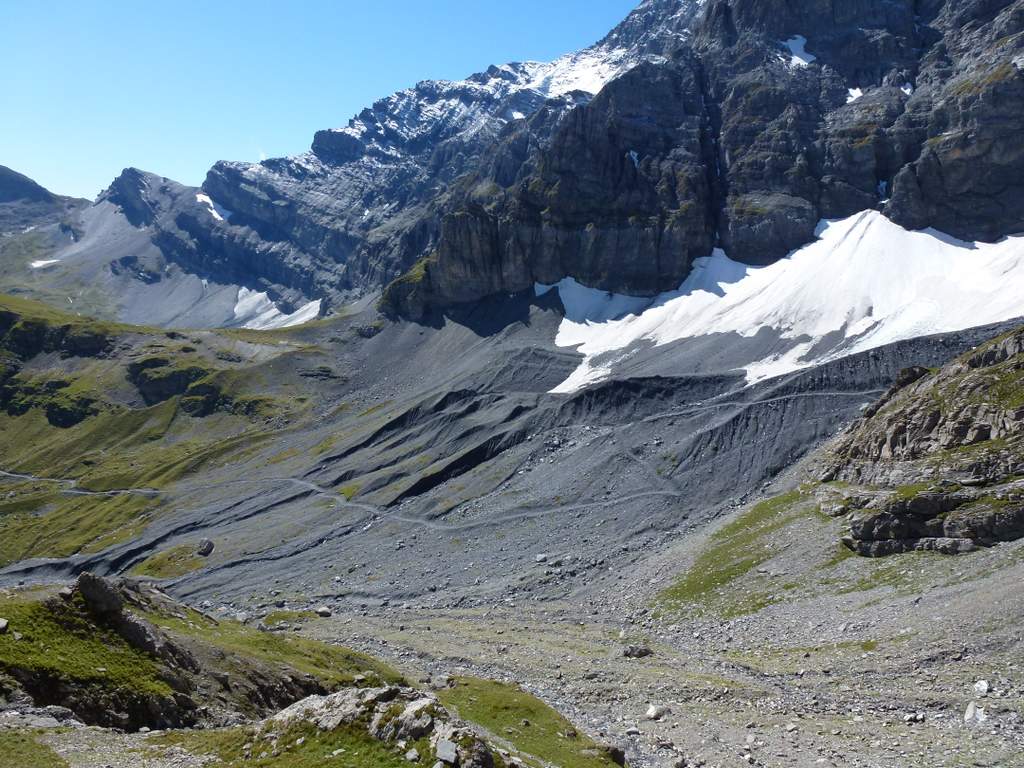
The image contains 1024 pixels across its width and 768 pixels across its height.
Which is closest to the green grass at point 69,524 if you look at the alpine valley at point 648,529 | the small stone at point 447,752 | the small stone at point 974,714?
the alpine valley at point 648,529

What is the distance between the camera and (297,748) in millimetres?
26391

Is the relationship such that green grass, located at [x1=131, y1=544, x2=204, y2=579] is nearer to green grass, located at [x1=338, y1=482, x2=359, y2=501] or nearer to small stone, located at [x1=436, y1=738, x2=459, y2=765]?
green grass, located at [x1=338, y1=482, x2=359, y2=501]

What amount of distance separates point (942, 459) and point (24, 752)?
252 ft

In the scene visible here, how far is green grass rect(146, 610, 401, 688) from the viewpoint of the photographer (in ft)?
145

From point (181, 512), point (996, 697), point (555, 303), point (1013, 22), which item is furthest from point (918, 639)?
point (1013, 22)

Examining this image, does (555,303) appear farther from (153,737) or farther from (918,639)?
(153,737)

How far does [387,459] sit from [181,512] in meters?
42.5

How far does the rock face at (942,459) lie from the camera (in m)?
64.0

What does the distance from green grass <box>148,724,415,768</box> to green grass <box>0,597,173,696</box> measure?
4938 millimetres

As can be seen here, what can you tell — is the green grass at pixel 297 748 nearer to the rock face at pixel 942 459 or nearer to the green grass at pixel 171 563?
the rock face at pixel 942 459

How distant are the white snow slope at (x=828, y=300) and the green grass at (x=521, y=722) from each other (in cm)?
9351

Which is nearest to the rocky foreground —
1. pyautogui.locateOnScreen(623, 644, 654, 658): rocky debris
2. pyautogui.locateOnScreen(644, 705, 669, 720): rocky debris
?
pyautogui.locateOnScreen(644, 705, 669, 720): rocky debris

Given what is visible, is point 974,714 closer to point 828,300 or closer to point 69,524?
point 828,300

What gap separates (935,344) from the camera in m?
120
